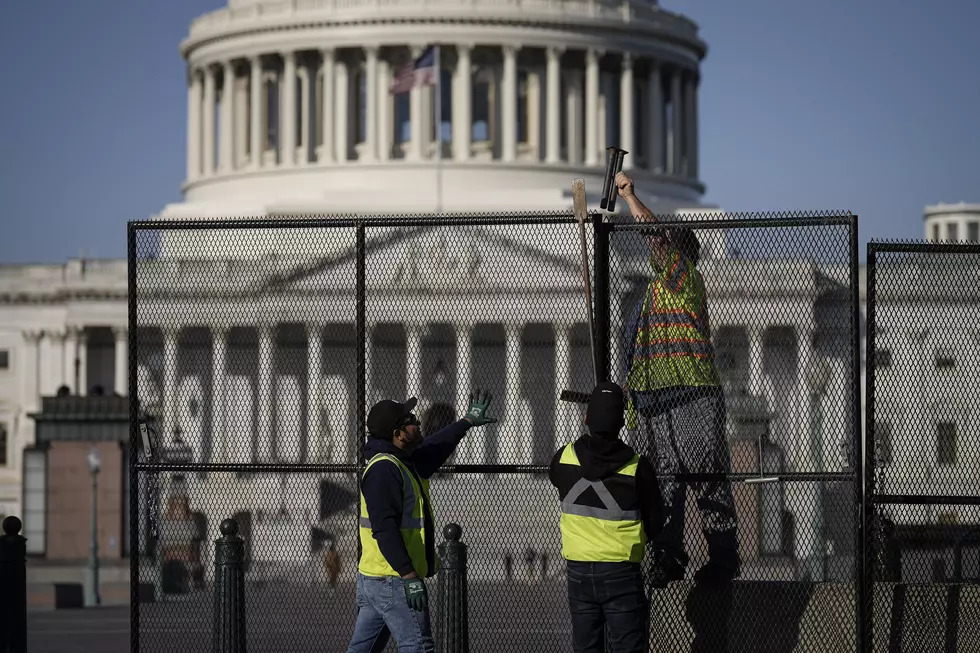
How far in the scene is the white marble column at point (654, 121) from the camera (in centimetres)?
10706

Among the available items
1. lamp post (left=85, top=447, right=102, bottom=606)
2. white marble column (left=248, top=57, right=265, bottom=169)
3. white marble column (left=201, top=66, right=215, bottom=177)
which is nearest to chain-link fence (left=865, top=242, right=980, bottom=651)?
lamp post (left=85, top=447, right=102, bottom=606)

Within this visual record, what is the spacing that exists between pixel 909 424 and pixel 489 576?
351cm

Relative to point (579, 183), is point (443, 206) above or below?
above

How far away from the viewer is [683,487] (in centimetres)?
1541

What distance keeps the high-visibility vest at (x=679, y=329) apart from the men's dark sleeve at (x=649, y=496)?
5.41 ft

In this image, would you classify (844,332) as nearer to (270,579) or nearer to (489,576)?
(489,576)

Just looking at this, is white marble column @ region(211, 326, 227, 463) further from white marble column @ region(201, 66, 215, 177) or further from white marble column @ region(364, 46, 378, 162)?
white marble column @ region(201, 66, 215, 177)

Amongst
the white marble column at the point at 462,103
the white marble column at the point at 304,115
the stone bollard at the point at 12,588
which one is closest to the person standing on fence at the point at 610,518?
the stone bollard at the point at 12,588

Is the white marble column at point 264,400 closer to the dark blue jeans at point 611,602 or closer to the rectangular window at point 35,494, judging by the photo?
the dark blue jeans at point 611,602

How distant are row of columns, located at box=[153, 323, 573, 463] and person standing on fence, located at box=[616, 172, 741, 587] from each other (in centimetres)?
85

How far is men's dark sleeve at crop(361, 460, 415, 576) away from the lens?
45.0 feet

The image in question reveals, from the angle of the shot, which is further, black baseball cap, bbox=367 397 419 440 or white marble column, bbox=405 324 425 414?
white marble column, bbox=405 324 425 414

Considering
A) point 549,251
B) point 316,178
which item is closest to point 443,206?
point 316,178

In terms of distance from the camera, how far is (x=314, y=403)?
664 inches
